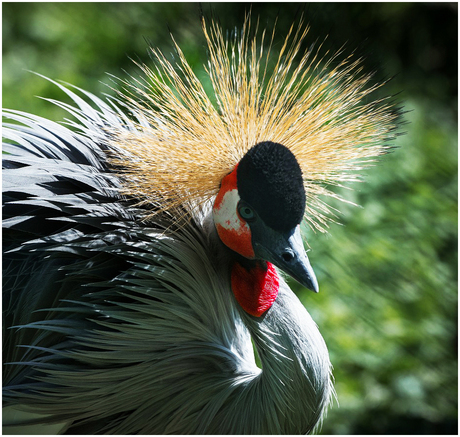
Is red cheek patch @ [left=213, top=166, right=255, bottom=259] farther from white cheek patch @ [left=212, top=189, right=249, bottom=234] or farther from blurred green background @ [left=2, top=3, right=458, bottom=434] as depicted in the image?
blurred green background @ [left=2, top=3, right=458, bottom=434]

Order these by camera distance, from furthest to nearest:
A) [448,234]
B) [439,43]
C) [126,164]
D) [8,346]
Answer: [439,43] → [448,234] → [8,346] → [126,164]

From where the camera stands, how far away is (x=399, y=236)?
234cm

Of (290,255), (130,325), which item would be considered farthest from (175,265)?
(290,255)

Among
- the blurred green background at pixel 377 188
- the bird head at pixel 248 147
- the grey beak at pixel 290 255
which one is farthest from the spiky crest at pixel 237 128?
the blurred green background at pixel 377 188

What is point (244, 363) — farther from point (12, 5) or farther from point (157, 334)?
point (12, 5)

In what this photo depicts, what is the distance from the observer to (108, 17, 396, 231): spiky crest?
1.09 meters

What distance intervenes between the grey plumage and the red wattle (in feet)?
0.07

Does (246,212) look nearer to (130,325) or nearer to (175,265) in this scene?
(175,265)

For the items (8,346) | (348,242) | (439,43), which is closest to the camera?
(8,346)

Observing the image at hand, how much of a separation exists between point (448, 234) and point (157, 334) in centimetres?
165

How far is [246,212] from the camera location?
3.50 feet

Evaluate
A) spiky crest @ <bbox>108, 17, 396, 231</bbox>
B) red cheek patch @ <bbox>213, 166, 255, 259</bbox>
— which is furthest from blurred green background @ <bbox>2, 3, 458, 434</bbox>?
red cheek patch @ <bbox>213, 166, 255, 259</bbox>

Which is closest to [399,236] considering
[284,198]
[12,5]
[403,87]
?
[403,87]

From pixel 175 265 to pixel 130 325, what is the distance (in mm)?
138
